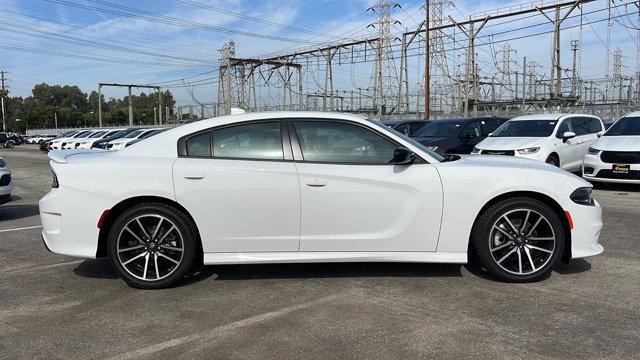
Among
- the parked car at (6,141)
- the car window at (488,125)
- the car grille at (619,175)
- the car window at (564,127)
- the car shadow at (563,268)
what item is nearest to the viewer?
the car shadow at (563,268)

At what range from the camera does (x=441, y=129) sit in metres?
14.5

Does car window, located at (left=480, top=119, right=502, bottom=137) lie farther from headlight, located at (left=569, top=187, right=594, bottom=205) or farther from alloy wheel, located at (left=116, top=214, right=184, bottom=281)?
alloy wheel, located at (left=116, top=214, right=184, bottom=281)

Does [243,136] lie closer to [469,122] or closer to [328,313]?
[328,313]

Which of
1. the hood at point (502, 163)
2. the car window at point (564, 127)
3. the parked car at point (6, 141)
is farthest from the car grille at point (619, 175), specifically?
the parked car at point (6, 141)

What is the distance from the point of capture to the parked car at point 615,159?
1035 centimetres

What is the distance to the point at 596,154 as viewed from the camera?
427 inches

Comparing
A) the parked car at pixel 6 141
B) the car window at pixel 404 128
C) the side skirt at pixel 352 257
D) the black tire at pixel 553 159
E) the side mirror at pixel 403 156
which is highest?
the parked car at pixel 6 141

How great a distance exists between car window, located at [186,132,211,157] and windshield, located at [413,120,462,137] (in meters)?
10.3

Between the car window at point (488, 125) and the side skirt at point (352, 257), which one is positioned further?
the car window at point (488, 125)

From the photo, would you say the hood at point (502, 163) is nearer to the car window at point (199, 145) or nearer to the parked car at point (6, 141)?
the car window at point (199, 145)

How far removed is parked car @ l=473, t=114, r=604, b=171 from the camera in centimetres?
1168

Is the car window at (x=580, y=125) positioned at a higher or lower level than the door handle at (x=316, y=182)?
higher

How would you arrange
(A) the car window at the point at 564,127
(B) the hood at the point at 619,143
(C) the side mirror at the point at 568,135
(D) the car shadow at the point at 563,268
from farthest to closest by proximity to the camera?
(A) the car window at the point at 564,127
(C) the side mirror at the point at 568,135
(B) the hood at the point at 619,143
(D) the car shadow at the point at 563,268

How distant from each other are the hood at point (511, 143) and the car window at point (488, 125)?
224 centimetres
